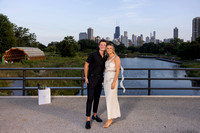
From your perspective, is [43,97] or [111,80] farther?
[43,97]

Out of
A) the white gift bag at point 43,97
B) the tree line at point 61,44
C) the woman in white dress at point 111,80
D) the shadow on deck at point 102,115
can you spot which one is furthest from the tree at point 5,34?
the woman in white dress at point 111,80

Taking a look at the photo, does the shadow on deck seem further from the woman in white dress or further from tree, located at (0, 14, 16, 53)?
tree, located at (0, 14, 16, 53)

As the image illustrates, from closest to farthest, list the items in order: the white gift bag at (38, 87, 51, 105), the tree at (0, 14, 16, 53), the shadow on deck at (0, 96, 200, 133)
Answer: the shadow on deck at (0, 96, 200, 133), the white gift bag at (38, 87, 51, 105), the tree at (0, 14, 16, 53)

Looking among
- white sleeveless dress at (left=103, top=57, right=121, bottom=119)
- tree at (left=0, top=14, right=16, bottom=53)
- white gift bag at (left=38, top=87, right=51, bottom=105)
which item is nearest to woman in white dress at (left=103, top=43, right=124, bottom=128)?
white sleeveless dress at (left=103, top=57, right=121, bottom=119)

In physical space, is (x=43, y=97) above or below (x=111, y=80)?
below

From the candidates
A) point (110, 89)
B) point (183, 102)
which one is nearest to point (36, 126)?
point (110, 89)

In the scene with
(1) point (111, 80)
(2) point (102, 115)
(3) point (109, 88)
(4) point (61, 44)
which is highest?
(4) point (61, 44)

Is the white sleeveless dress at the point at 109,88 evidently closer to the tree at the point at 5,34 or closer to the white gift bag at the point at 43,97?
the white gift bag at the point at 43,97

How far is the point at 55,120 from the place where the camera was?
14.4ft

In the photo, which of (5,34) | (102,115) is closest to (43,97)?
(102,115)

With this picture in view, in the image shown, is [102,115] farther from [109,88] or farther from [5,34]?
[5,34]

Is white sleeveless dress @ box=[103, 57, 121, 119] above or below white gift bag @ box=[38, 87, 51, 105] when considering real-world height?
above

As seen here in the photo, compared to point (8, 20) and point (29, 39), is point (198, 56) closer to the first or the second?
point (8, 20)

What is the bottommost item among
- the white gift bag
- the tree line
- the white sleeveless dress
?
the white gift bag
